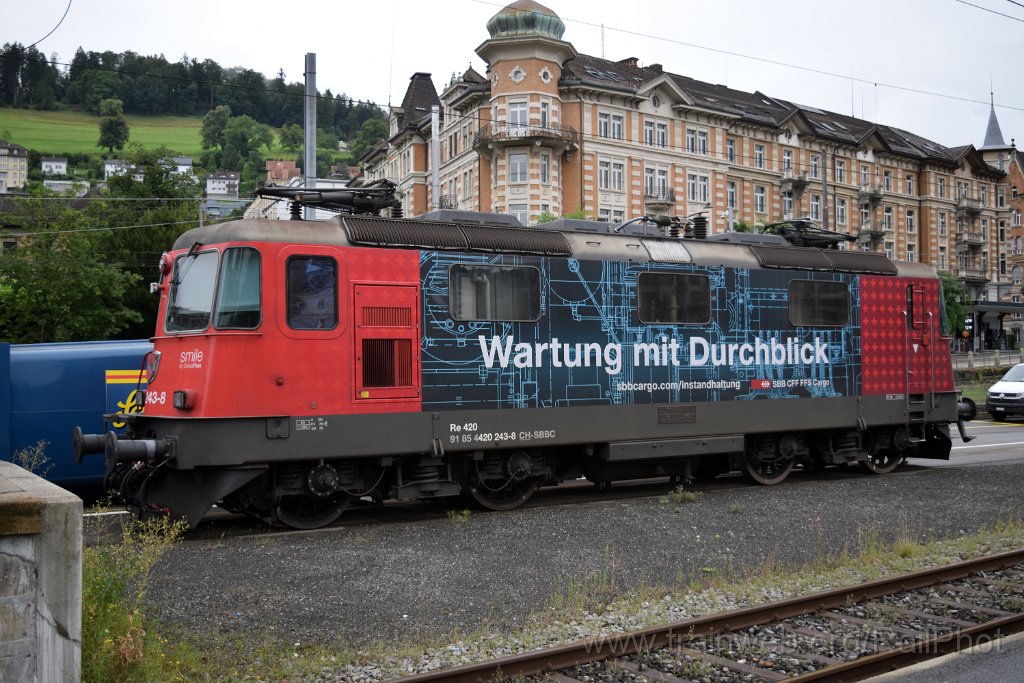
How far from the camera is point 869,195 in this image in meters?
67.7

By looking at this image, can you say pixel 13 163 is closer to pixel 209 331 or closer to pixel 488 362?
pixel 209 331

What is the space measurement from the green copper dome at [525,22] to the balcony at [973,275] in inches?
1796

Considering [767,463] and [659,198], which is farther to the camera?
[659,198]

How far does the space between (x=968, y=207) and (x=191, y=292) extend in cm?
7913

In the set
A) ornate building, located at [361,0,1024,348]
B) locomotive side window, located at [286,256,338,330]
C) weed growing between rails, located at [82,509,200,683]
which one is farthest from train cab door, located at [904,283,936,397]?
ornate building, located at [361,0,1024,348]

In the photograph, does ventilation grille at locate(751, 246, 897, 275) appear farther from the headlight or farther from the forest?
the forest

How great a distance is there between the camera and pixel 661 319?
1315 centimetres

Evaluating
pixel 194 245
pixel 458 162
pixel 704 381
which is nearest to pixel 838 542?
pixel 704 381

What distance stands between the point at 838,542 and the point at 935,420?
6570 mm

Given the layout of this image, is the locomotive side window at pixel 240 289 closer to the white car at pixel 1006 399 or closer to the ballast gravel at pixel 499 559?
the ballast gravel at pixel 499 559

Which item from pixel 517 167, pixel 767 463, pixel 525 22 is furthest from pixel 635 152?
pixel 767 463

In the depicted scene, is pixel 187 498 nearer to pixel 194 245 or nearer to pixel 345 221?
pixel 194 245

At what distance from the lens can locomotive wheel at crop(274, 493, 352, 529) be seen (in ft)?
35.2

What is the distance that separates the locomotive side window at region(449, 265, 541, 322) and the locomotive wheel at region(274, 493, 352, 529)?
263cm
